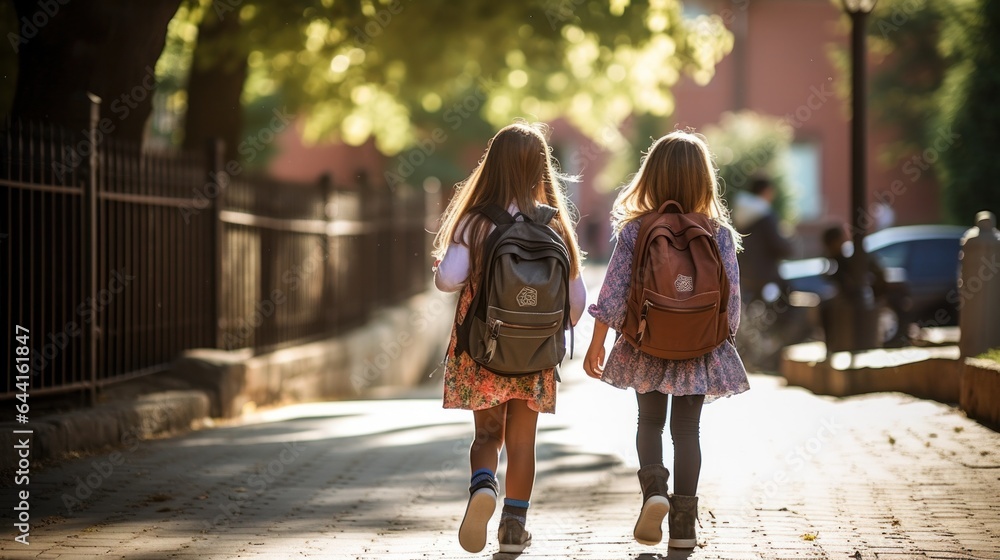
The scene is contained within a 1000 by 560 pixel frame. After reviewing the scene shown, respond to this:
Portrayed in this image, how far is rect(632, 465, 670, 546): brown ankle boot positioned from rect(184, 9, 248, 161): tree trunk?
35.1 ft

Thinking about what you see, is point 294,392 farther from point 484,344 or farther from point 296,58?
point 484,344

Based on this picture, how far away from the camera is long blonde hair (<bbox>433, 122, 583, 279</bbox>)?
491cm

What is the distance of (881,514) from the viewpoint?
5.45m

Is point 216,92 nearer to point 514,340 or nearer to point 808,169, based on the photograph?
point 514,340

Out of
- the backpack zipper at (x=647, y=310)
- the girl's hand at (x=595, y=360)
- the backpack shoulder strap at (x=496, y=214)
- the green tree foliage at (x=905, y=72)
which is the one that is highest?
the green tree foliage at (x=905, y=72)

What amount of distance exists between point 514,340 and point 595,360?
0.43 metres

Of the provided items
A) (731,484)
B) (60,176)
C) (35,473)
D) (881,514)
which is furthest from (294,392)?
(881,514)

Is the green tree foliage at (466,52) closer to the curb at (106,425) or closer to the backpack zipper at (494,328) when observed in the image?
the curb at (106,425)

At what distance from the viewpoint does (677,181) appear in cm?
499

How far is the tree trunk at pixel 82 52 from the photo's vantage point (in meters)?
9.00

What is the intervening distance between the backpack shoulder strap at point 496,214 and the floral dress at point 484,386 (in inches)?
11.8

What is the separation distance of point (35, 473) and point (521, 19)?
1039 cm

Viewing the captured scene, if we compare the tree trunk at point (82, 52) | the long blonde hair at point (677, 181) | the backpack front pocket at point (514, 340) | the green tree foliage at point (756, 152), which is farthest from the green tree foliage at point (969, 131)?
the backpack front pocket at point (514, 340)

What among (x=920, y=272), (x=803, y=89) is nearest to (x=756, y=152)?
(x=920, y=272)
